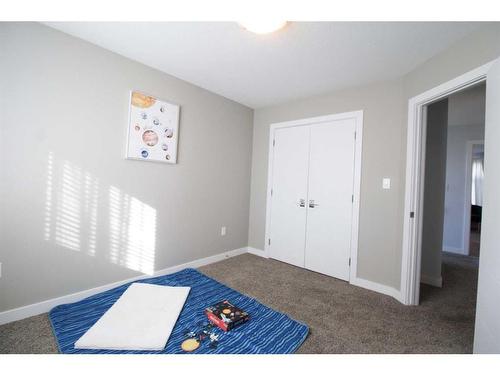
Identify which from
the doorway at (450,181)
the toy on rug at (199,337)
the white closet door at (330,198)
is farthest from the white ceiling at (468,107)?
the toy on rug at (199,337)

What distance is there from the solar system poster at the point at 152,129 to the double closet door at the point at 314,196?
1504 mm

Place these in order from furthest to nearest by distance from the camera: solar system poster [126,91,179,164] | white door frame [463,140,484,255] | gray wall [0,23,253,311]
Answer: white door frame [463,140,484,255] → solar system poster [126,91,179,164] → gray wall [0,23,253,311]

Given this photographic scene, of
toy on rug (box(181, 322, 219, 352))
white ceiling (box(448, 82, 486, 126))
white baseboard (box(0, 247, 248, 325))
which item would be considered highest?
white ceiling (box(448, 82, 486, 126))

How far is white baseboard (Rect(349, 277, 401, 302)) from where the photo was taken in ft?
7.52

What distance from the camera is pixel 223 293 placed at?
222 cm

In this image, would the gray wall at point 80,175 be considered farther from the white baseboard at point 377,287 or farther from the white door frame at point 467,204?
the white door frame at point 467,204

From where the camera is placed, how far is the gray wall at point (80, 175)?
166 centimetres

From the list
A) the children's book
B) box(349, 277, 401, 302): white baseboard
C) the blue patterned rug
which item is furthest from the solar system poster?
box(349, 277, 401, 302): white baseboard

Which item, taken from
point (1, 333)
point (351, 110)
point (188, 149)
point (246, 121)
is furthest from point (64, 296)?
point (351, 110)

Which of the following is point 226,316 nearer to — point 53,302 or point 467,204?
point 53,302

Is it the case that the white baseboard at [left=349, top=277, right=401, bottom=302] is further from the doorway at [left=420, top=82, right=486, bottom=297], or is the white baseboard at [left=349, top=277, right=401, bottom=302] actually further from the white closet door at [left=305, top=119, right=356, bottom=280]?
the doorway at [left=420, top=82, right=486, bottom=297]

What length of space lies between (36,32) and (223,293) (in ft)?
8.73
